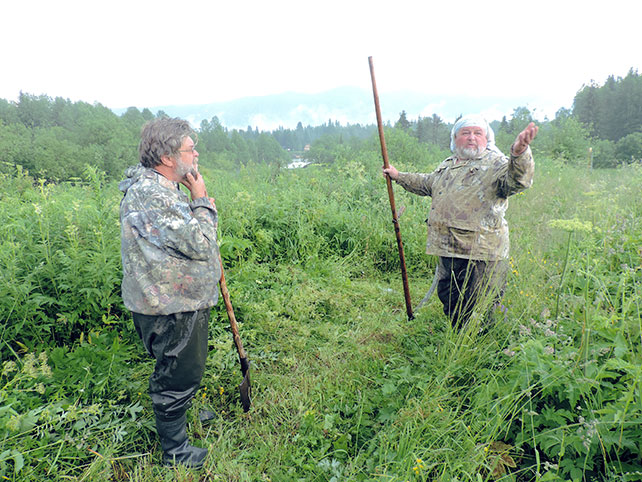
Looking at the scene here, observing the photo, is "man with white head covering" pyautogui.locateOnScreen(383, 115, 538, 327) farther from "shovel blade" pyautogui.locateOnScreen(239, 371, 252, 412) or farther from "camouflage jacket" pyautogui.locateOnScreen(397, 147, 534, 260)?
"shovel blade" pyautogui.locateOnScreen(239, 371, 252, 412)

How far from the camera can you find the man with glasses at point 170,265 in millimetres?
1950

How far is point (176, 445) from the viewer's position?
90.2 inches

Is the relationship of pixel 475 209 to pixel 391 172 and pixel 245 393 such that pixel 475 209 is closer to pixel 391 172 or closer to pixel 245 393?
pixel 391 172

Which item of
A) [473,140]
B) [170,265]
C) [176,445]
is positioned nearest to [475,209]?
[473,140]

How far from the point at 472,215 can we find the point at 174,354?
2572 mm

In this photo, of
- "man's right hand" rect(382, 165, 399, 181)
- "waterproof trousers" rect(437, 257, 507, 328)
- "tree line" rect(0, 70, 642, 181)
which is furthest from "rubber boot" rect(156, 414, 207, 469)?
"tree line" rect(0, 70, 642, 181)

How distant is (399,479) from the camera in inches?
72.0

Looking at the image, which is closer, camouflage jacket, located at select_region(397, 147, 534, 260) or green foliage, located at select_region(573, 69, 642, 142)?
camouflage jacket, located at select_region(397, 147, 534, 260)

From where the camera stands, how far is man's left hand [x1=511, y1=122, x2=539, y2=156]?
2318 mm

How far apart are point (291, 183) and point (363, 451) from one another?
6.05 m

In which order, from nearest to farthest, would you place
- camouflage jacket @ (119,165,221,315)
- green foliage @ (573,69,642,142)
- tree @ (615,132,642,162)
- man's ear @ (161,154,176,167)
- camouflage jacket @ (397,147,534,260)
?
camouflage jacket @ (119,165,221,315) → man's ear @ (161,154,176,167) → camouflage jacket @ (397,147,534,260) → tree @ (615,132,642,162) → green foliage @ (573,69,642,142)

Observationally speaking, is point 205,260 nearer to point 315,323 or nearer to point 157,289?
point 157,289

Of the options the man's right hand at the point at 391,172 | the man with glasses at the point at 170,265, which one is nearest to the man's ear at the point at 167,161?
the man with glasses at the point at 170,265

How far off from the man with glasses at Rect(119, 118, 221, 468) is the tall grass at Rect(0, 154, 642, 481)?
0.48 meters
